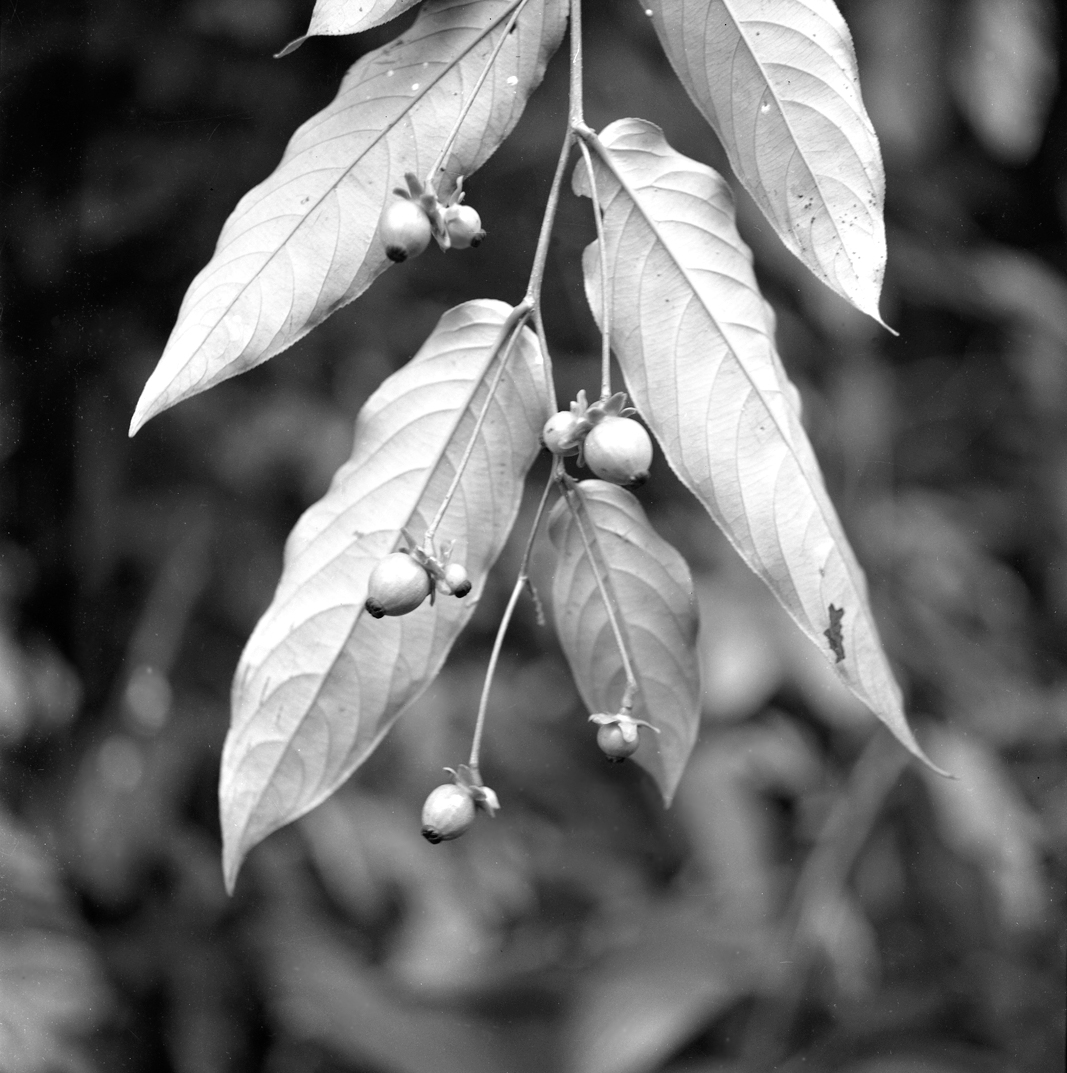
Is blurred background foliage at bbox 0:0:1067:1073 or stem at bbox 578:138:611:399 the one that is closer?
stem at bbox 578:138:611:399

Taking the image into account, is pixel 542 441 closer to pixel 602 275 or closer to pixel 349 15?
pixel 602 275

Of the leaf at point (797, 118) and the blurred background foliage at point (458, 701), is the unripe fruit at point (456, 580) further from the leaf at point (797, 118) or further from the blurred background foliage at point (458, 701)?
the blurred background foliage at point (458, 701)

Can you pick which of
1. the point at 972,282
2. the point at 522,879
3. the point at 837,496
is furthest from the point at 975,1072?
the point at 972,282

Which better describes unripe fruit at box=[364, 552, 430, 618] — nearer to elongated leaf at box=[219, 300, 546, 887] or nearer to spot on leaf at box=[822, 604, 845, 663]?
elongated leaf at box=[219, 300, 546, 887]

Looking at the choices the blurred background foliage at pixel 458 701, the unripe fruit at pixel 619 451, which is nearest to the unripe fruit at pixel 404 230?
the unripe fruit at pixel 619 451

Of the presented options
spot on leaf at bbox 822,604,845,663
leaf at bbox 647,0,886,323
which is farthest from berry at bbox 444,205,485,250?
spot on leaf at bbox 822,604,845,663
